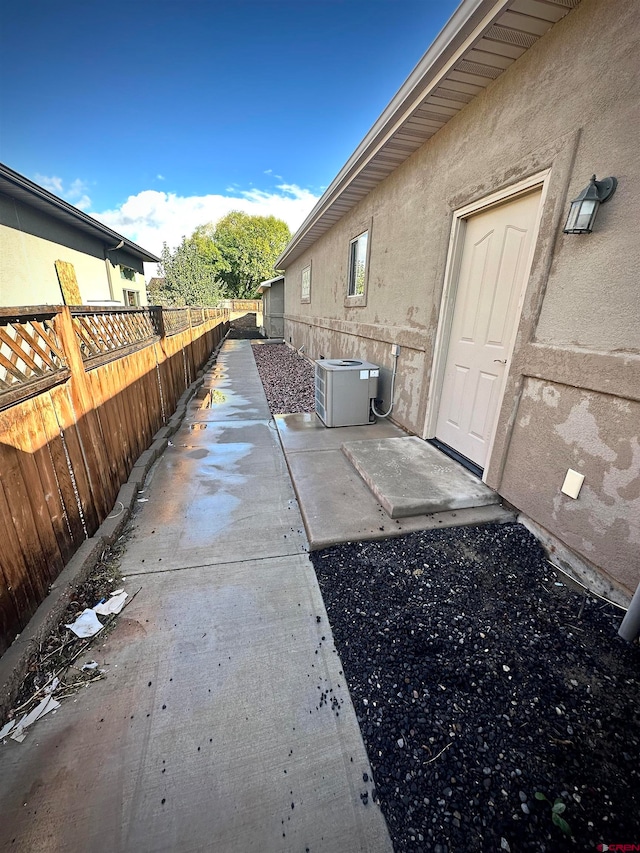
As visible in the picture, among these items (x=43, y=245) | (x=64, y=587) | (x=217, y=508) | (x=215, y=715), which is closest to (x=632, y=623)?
(x=215, y=715)

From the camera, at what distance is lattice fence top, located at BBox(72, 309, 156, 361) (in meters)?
2.59

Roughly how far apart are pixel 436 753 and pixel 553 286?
2.63 meters

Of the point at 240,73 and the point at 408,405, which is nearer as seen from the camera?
the point at 408,405

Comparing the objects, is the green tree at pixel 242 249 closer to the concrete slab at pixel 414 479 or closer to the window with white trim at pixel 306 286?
the window with white trim at pixel 306 286

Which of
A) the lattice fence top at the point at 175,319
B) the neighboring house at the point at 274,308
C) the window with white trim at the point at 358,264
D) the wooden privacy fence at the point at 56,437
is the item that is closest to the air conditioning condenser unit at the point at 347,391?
the window with white trim at the point at 358,264

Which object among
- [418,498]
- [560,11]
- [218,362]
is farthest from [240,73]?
[418,498]

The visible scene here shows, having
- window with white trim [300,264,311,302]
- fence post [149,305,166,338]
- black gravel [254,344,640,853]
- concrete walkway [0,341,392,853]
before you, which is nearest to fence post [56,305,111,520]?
concrete walkway [0,341,392,853]

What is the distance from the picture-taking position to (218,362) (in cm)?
1106

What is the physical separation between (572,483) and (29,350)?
137 inches

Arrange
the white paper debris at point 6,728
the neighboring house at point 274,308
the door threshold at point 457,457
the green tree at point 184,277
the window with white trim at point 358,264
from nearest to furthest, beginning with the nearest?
1. the white paper debris at point 6,728
2. the door threshold at point 457,457
3. the window with white trim at point 358,264
4. the neighboring house at point 274,308
5. the green tree at point 184,277

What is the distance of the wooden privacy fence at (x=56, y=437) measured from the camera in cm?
166

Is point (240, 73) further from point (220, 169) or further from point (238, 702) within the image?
point (220, 169)

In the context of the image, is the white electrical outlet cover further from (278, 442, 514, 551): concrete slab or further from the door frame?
the door frame

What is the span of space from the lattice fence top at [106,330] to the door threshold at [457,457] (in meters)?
3.39
